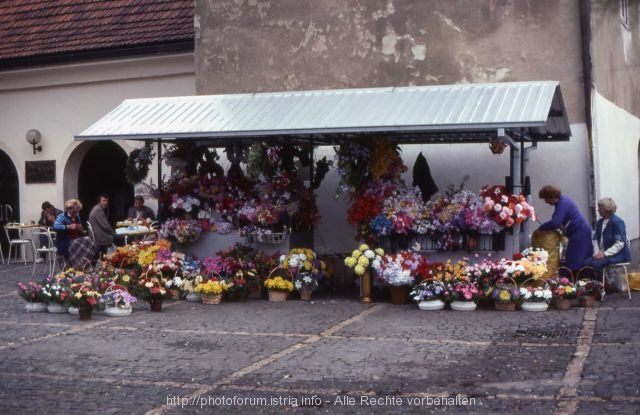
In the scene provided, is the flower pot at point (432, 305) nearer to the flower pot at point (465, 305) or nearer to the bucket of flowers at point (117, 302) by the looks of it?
the flower pot at point (465, 305)

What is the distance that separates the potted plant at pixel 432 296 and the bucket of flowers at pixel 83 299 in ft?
13.0

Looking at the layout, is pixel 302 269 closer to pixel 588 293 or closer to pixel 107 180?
pixel 588 293

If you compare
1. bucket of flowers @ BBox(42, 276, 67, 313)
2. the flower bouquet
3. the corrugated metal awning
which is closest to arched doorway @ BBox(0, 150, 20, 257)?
the corrugated metal awning

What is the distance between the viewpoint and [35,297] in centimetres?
1249

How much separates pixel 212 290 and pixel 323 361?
4.45 meters

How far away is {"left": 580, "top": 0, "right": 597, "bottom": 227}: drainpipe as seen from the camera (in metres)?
14.3

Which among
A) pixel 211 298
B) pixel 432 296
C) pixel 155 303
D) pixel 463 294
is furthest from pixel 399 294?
pixel 155 303

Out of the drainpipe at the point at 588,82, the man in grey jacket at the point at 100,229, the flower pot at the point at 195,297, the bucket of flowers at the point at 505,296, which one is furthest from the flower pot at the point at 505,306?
the man in grey jacket at the point at 100,229

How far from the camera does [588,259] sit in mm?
13188

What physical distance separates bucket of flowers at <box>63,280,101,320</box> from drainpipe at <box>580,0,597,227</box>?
7.32 meters

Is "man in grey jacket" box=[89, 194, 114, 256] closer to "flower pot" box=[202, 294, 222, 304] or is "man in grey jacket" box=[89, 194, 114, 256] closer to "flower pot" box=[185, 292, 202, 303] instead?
"flower pot" box=[185, 292, 202, 303]

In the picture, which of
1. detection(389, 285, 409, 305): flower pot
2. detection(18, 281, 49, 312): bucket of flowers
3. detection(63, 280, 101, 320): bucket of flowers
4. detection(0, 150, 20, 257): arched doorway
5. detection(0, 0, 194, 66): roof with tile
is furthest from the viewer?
detection(0, 150, 20, 257): arched doorway

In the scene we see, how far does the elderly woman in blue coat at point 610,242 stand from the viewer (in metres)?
13.0

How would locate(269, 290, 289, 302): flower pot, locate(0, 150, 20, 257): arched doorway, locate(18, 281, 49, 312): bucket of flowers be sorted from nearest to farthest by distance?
1. locate(18, 281, 49, 312): bucket of flowers
2. locate(269, 290, 289, 302): flower pot
3. locate(0, 150, 20, 257): arched doorway
